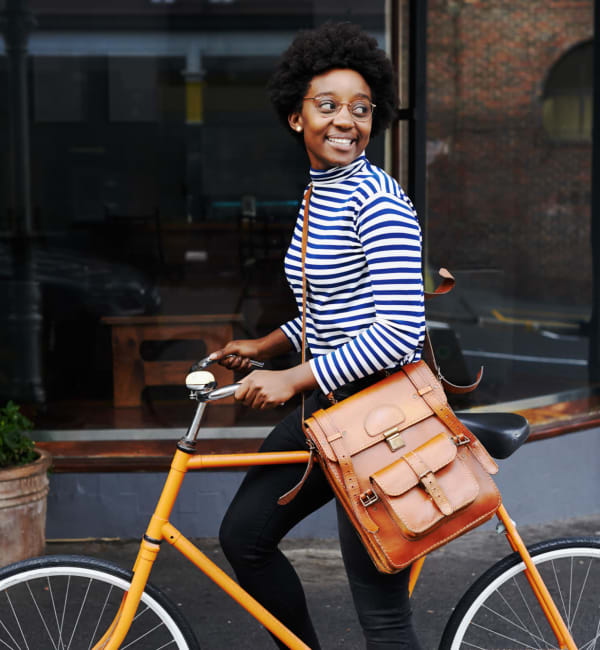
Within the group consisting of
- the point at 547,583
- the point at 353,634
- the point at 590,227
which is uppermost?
the point at 590,227

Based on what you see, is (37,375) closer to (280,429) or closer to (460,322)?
(460,322)

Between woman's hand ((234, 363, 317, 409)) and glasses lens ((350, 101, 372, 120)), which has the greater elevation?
glasses lens ((350, 101, 372, 120))

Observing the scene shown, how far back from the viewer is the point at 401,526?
83.0 inches

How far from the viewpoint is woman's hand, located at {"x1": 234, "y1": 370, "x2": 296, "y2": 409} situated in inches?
86.7

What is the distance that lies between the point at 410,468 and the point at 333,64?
39.9 inches

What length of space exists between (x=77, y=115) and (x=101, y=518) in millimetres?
14476

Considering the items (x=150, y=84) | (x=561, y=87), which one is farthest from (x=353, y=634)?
(x=150, y=84)

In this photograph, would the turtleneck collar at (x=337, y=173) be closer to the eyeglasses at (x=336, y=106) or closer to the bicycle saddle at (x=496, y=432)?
the eyeglasses at (x=336, y=106)

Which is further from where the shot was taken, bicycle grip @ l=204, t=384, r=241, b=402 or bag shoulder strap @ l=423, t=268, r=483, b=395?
bag shoulder strap @ l=423, t=268, r=483, b=395

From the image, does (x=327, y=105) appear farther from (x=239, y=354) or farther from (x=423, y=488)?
(x=423, y=488)

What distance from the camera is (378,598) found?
2.31 meters

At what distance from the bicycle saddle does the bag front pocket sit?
214mm

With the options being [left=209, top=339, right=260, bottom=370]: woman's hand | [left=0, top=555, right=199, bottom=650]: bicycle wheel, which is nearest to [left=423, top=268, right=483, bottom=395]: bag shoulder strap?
[left=209, top=339, right=260, bottom=370]: woman's hand

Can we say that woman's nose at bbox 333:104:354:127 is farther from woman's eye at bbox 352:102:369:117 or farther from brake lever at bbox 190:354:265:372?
brake lever at bbox 190:354:265:372
